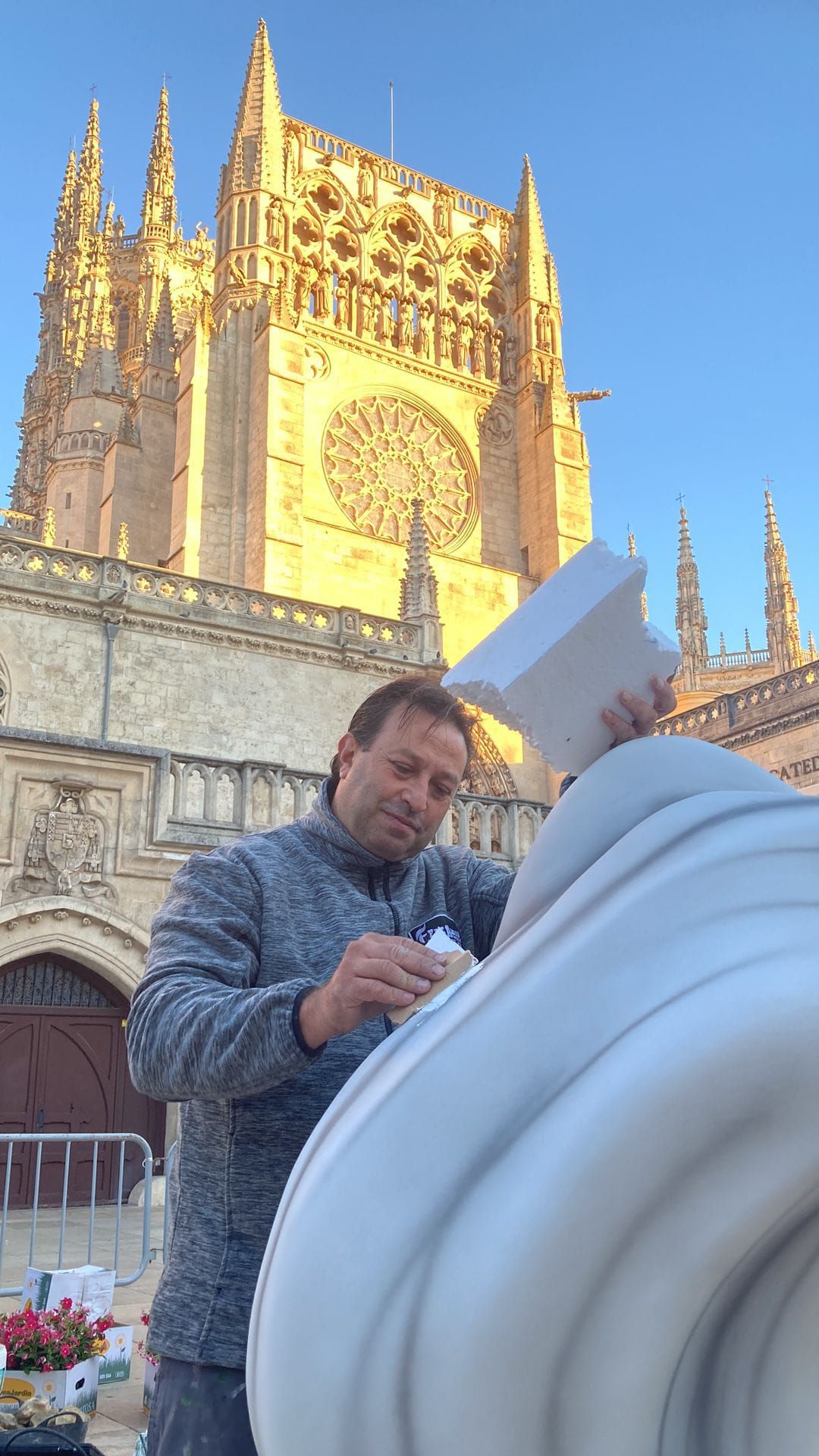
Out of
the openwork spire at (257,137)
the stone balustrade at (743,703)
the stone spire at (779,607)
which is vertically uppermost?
the openwork spire at (257,137)

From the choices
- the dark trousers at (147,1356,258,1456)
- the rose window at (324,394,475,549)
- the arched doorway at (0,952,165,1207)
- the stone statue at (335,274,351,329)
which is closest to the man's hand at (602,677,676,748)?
the dark trousers at (147,1356,258,1456)

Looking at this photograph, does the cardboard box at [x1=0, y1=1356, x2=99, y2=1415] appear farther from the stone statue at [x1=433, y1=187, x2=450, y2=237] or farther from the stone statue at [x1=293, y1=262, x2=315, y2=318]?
the stone statue at [x1=433, y1=187, x2=450, y2=237]

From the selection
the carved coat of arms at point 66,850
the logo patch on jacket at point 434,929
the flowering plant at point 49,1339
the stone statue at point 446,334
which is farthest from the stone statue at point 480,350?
the logo patch on jacket at point 434,929

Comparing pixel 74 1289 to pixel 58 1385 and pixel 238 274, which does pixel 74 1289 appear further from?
pixel 238 274

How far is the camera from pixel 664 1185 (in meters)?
0.77

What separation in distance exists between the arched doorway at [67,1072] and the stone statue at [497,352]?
73.2 ft

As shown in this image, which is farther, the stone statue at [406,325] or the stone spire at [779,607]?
the stone spire at [779,607]

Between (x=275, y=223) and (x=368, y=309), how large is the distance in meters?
3.12

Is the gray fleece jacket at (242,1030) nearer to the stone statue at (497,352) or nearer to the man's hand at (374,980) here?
the man's hand at (374,980)

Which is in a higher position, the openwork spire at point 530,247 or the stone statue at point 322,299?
the openwork spire at point 530,247

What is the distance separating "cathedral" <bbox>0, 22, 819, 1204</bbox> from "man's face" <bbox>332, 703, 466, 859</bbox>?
7.57 metres

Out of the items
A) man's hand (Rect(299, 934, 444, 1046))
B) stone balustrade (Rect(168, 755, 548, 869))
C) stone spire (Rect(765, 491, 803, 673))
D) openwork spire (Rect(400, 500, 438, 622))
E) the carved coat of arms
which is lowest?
man's hand (Rect(299, 934, 444, 1046))

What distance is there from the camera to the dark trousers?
1356mm

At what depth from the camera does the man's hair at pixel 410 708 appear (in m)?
1.59
